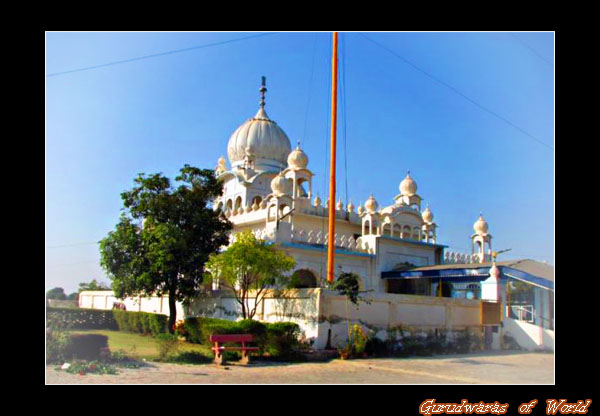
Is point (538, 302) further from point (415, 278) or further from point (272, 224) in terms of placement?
point (272, 224)

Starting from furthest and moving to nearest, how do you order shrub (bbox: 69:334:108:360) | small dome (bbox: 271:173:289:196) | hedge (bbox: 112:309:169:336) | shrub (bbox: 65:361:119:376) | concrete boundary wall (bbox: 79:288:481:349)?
small dome (bbox: 271:173:289:196), hedge (bbox: 112:309:169:336), concrete boundary wall (bbox: 79:288:481:349), shrub (bbox: 69:334:108:360), shrub (bbox: 65:361:119:376)

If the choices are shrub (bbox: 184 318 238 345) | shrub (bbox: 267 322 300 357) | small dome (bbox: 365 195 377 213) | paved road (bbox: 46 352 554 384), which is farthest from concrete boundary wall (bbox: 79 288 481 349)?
small dome (bbox: 365 195 377 213)

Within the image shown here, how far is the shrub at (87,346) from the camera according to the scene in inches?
487

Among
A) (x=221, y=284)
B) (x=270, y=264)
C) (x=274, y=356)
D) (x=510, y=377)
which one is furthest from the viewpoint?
(x=221, y=284)

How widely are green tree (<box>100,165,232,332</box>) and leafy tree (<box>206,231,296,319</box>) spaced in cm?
255

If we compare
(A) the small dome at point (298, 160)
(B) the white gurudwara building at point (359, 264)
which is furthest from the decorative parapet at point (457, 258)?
(A) the small dome at point (298, 160)

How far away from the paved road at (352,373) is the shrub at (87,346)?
0.91 meters

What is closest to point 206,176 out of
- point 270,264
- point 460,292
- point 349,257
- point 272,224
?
point 272,224

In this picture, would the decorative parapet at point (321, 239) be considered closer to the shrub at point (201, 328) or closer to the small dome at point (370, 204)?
the small dome at point (370, 204)

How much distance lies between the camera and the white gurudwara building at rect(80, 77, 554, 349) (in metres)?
17.1

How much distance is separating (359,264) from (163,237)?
1059cm

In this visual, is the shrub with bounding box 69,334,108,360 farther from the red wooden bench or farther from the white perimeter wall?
the white perimeter wall

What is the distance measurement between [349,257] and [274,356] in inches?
501

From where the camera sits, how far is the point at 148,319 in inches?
953
